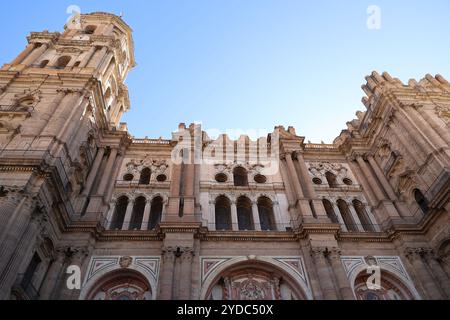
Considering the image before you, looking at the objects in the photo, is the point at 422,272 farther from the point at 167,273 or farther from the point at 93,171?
the point at 93,171

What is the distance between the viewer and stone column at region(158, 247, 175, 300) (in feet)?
51.7

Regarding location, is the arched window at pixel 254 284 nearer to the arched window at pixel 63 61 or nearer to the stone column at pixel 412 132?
the stone column at pixel 412 132

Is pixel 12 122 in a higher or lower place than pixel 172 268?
higher

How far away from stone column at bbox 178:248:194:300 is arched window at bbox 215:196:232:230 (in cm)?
397

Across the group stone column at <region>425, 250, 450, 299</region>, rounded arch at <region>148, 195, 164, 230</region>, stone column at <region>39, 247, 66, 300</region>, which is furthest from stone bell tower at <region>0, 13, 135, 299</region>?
stone column at <region>425, 250, 450, 299</region>

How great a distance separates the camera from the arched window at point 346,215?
69.9 feet

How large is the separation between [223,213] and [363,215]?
8789 mm

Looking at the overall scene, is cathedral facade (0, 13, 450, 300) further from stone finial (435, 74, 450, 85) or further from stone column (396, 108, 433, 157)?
stone finial (435, 74, 450, 85)

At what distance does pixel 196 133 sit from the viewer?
26.1 meters

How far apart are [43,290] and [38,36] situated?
2316 cm

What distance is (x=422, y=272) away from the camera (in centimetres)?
1755

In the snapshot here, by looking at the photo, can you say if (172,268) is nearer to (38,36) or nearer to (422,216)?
(422,216)

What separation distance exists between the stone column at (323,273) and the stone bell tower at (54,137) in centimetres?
1158
